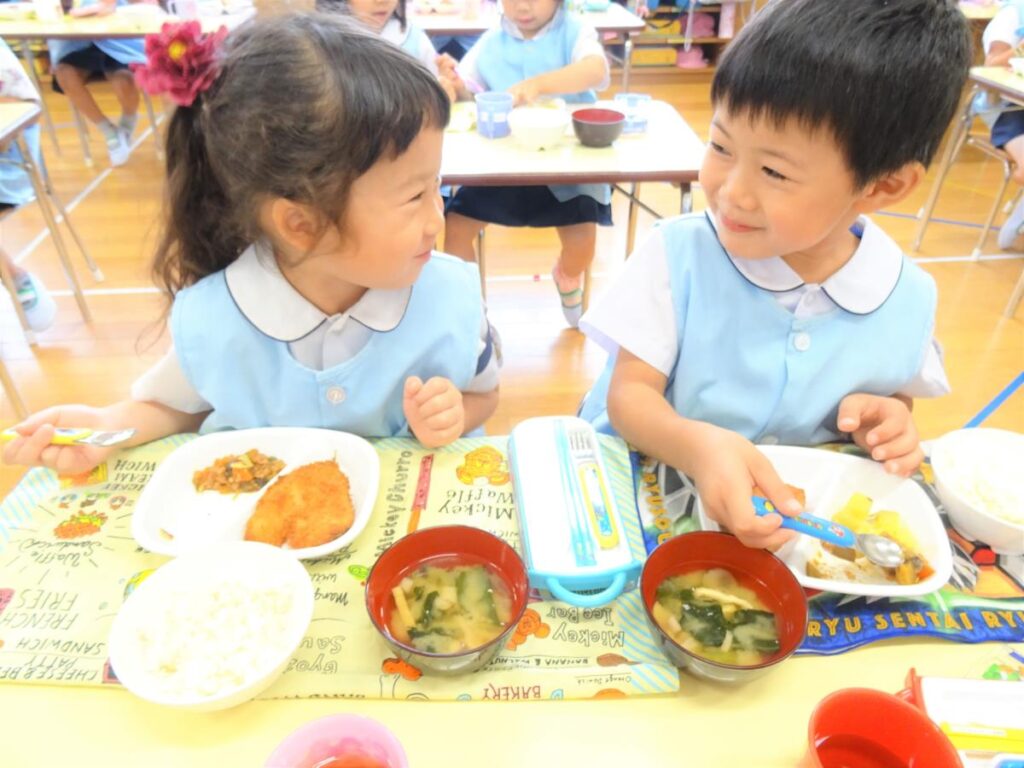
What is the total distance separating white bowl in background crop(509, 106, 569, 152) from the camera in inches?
80.4

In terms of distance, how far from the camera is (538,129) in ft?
6.68

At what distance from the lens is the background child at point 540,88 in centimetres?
252

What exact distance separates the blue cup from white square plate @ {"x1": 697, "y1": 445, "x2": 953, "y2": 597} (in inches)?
60.8

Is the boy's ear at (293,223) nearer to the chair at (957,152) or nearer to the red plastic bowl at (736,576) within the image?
the red plastic bowl at (736,576)

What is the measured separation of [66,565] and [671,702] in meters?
0.70

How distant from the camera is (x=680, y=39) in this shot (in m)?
5.77

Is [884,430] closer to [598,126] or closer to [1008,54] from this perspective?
[598,126]

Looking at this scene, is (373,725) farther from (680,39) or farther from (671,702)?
(680,39)

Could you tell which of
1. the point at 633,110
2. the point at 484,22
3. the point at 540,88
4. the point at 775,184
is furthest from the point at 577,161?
the point at 484,22

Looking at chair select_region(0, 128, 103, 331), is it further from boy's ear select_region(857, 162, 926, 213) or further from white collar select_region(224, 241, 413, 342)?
boy's ear select_region(857, 162, 926, 213)

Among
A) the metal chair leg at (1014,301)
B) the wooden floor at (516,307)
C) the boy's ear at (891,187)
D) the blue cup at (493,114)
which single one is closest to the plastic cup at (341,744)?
the boy's ear at (891,187)

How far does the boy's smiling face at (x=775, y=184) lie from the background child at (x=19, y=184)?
2376 millimetres

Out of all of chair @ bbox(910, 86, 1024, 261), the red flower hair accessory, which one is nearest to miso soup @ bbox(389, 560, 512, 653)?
the red flower hair accessory

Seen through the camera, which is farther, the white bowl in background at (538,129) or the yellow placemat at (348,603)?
the white bowl in background at (538,129)
